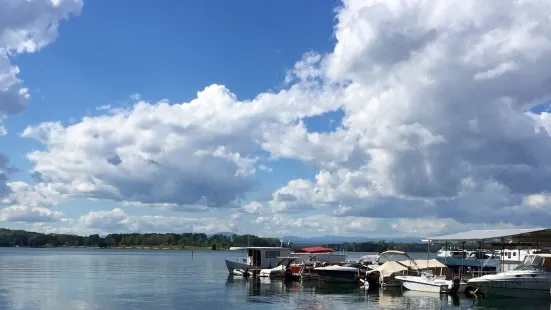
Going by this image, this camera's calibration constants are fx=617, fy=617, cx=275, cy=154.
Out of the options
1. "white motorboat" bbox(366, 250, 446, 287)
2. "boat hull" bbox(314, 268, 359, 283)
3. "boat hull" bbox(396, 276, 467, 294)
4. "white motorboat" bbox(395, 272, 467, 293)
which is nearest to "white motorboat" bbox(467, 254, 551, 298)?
"white motorboat" bbox(395, 272, 467, 293)

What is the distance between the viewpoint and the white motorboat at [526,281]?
52094 mm

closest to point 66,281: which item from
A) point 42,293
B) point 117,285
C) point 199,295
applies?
point 117,285

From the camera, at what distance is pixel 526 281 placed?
52125mm

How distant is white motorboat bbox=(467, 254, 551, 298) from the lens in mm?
52094

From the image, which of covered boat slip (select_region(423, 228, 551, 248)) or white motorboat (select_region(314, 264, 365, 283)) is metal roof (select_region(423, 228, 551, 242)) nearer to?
covered boat slip (select_region(423, 228, 551, 248))

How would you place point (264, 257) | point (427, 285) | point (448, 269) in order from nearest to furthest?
1. point (427, 285)
2. point (448, 269)
3. point (264, 257)

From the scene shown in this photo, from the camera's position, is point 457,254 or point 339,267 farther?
point 457,254

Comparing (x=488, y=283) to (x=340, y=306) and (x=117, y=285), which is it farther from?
(x=117, y=285)

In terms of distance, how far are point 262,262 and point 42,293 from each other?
32660 millimetres

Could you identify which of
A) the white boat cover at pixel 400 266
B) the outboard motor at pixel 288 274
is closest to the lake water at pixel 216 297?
the white boat cover at pixel 400 266

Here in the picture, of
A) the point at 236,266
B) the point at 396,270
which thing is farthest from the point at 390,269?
the point at 236,266

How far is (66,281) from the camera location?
245 ft

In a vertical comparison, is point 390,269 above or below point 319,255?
below

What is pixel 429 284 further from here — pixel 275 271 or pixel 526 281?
pixel 275 271
